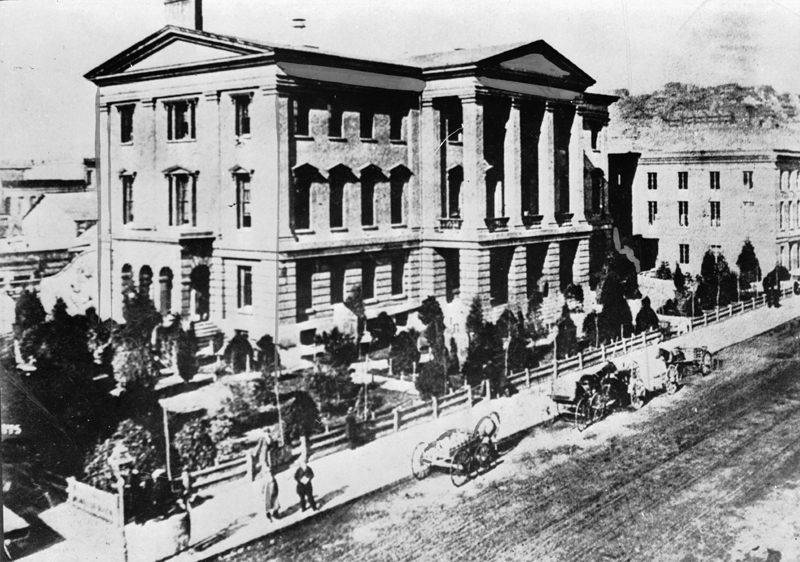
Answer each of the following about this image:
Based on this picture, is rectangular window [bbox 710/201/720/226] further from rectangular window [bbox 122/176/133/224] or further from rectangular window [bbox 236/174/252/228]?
rectangular window [bbox 122/176/133/224]

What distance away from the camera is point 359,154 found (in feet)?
27.8

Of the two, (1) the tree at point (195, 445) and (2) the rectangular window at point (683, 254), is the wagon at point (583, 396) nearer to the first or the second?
Result: (2) the rectangular window at point (683, 254)

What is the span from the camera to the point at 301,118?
25.7 feet

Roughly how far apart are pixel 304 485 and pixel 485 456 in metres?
2.32

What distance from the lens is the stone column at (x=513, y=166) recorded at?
9664 millimetres

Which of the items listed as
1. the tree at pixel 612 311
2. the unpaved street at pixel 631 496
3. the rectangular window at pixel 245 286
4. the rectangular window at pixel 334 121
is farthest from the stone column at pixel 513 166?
the rectangular window at pixel 245 286

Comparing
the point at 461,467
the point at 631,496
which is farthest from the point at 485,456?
the point at 631,496

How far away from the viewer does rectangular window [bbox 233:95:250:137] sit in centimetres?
755

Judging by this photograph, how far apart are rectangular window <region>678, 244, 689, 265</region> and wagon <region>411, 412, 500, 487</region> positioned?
3.86 metres

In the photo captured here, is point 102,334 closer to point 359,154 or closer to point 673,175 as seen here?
point 359,154

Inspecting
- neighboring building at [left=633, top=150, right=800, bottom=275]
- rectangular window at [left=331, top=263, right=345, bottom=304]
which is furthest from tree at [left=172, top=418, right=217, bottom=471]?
neighboring building at [left=633, top=150, right=800, bottom=275]

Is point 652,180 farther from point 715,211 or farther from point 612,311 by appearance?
point 612,311

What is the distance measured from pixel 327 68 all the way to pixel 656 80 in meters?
4.57

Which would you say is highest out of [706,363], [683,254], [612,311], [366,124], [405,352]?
[366,124]
